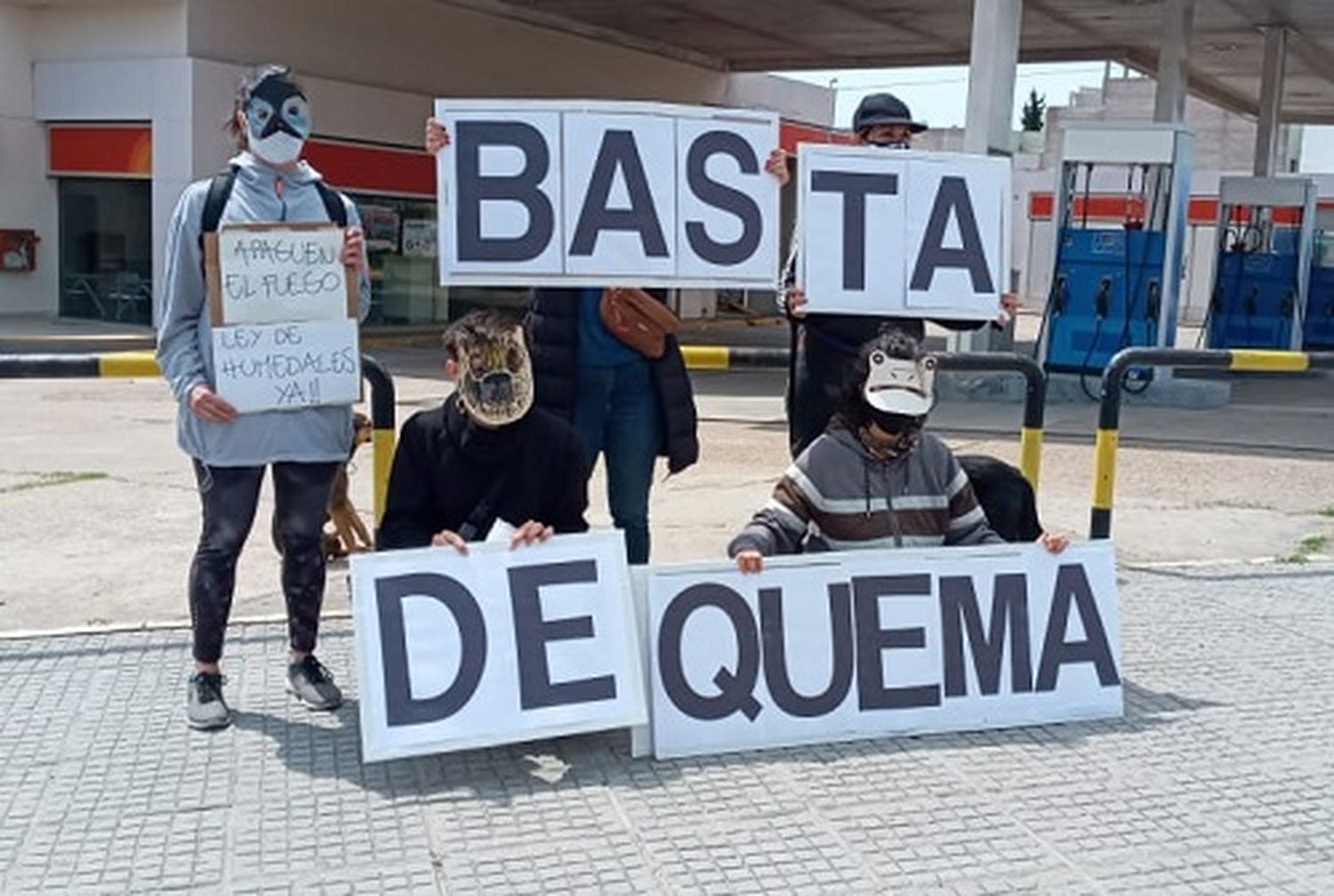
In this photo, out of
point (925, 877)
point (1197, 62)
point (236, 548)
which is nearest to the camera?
point (925, 877)

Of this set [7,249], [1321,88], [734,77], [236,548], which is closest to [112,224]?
[7,249]

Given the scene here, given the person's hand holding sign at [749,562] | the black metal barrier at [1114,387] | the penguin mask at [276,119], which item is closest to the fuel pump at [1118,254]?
the black metal barrier at [1114,387]

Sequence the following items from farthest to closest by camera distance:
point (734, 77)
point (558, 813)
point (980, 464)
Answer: point (734, 77) < point (980, 464) < point (558, 813)

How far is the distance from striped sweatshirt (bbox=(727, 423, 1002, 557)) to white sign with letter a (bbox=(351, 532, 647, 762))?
55 centimetres

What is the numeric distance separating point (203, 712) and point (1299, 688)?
12.1 feet

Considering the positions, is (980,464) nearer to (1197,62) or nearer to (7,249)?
(7,249)

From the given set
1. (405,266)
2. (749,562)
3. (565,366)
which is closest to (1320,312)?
(405,266)

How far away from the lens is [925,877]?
341 cm

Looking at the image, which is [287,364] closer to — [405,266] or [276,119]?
[276,119]

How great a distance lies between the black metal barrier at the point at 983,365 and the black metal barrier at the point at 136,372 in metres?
1.17

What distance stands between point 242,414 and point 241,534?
374 mm

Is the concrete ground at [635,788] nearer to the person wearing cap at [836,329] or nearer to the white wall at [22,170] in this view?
the person wearing cap at [836,329]

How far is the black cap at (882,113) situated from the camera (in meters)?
4.88

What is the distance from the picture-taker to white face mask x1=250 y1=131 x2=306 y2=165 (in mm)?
4062
